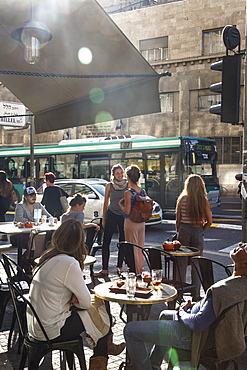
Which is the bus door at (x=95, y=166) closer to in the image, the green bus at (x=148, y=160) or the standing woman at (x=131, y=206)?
the green bus at (x=148, y=160)

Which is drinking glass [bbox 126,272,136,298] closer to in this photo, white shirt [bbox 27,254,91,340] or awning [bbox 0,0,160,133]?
white shirt [bbox 27,254,91,340]

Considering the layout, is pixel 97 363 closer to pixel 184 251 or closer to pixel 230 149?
pixel 184 251

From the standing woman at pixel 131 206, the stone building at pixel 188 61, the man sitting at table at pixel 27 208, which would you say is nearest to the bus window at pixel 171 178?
the man sitting at table at pixel 27 208

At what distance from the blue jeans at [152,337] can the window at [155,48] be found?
3016 centimetres

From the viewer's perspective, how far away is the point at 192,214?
6.56m

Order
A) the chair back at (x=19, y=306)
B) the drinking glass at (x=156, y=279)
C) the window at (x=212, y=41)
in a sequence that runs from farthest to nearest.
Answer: the window at (x=212, y=41) < the drinking glass at (x=156, y=279) < the chair back at (x=19, y=306)

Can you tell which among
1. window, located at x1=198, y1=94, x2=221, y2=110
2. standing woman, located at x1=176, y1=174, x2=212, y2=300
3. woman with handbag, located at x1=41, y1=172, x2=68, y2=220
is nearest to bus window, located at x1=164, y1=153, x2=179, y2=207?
woman with handbag, located at x1=41, y1=172, x2=68, y2=220

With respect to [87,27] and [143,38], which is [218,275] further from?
→ [143,38]

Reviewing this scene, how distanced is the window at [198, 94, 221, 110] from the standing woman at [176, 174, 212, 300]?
2494 cm

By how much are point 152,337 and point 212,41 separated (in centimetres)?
2940

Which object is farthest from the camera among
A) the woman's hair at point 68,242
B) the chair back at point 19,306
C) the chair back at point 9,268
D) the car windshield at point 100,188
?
the car windshield at point 100,188

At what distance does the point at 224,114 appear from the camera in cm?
651

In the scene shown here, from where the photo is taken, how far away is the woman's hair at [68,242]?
3.81m

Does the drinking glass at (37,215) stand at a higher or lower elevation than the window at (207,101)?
lower
